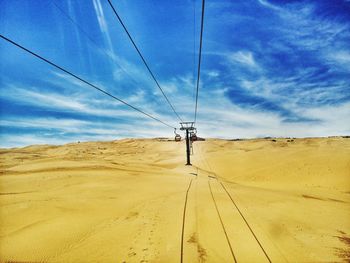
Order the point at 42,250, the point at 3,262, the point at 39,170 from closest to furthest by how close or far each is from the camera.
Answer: the point at 3,262
the point at 42,250
the point at 39,170

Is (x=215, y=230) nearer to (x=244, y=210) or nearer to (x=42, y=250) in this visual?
(x=244, y=210)

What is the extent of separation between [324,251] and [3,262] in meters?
9.63

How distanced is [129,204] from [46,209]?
150 inches

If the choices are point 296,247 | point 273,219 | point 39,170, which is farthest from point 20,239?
point 39,170

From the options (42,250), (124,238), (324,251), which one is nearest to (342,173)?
(324,251)

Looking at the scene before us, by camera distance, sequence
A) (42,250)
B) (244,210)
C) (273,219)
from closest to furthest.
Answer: (42,250) → (273,219) → (244,210)

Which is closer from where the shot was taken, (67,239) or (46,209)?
(67,239)

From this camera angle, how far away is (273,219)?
11492mm

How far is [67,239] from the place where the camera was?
8.62 m

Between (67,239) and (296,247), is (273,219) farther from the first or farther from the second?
(67,239)

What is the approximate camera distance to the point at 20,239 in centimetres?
854

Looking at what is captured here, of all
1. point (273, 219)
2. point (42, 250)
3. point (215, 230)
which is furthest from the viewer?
point (273, 219)

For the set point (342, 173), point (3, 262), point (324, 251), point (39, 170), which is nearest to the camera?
point (3, 262)

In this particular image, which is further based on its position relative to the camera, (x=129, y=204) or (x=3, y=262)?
(x=129, y=204)
